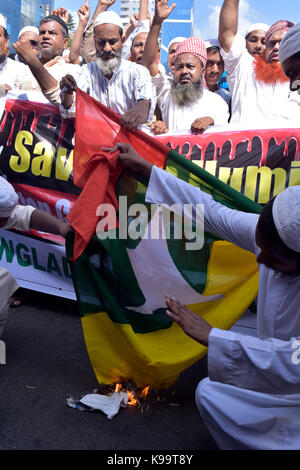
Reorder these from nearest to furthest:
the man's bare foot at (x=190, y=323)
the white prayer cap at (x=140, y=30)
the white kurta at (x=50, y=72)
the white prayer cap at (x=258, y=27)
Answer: the man's bare foot at (x=190, y=323), the white kurta at (x=50, y=72), the white prayer cap at (x=258, y=27), the white prayer cap at (x=140, y=30)

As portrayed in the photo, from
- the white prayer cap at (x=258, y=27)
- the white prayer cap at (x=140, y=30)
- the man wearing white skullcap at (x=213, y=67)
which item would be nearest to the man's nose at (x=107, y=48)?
the man wearing white skullcap at (x=213, y=67)

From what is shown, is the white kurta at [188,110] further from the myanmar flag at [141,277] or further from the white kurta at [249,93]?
the myanmar flag at [141,277]

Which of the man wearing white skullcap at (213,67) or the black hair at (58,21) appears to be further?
the man wearing white skullcap at (213,67)

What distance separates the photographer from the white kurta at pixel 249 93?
4.12 metres

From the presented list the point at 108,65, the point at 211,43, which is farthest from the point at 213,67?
the point at 108,65

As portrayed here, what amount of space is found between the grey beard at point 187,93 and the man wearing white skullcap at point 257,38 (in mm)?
966

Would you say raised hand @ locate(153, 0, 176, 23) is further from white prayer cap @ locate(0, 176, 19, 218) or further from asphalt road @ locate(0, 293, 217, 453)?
asphalt road @ locate(0, 293, 217, 453)

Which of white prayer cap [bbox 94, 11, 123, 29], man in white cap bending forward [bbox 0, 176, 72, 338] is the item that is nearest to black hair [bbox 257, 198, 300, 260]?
man in white cap bending forward [bbox 0, 176, 72, 338]

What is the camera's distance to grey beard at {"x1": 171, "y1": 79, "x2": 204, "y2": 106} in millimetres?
4297

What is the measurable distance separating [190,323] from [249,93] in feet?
10.2

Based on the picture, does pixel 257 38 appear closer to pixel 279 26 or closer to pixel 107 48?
pixel 279 26

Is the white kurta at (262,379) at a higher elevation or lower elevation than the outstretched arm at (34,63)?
lower

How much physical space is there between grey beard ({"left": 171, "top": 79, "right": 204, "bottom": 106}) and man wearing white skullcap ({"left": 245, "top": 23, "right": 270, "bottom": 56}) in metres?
0.97
